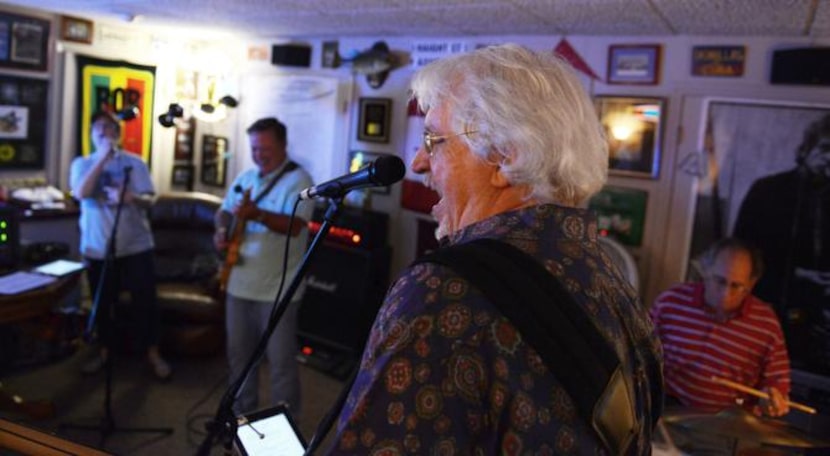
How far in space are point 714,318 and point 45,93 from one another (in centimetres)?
413

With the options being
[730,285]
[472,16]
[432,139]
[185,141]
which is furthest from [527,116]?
[185,141]

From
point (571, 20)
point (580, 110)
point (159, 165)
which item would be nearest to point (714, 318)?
point (571, 20)

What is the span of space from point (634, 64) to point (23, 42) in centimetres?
362

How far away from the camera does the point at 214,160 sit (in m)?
5.26

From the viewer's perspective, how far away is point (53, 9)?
13.9ft

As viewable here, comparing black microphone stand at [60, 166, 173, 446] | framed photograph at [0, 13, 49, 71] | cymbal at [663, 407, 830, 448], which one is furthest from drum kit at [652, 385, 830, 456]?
framed photograph at [0, 13, 49, 71]

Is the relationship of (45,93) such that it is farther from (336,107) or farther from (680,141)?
(680,141)

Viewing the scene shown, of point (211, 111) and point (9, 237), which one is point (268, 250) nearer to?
point (9, 237)

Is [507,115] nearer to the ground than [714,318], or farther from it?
farther from it

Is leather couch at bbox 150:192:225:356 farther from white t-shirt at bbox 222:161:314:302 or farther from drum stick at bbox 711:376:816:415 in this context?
drum stick at bbox 711:376:816:415

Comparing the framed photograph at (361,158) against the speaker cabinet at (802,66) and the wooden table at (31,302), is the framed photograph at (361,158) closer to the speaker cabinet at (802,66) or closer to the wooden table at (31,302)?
the wooden table at (31,302)

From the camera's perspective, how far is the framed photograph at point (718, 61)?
331 centimetres

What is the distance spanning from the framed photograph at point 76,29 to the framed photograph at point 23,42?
0.11 metres

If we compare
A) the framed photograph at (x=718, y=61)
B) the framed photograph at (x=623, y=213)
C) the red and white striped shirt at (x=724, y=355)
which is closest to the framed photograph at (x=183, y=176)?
the framed photograph at (x=623, y=213)
